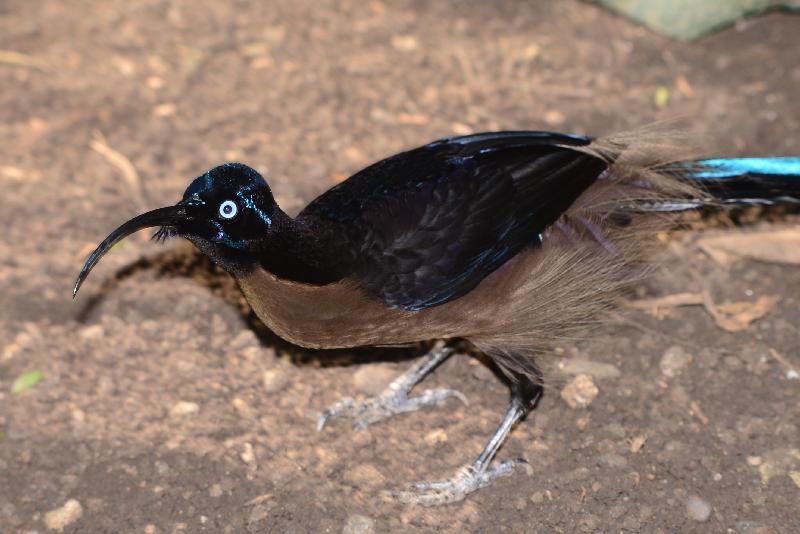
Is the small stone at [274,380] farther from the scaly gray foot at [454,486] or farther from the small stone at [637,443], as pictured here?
the small stone at [637,443]

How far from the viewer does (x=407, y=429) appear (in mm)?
4020

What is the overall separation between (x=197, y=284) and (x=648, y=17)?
10.9 feet

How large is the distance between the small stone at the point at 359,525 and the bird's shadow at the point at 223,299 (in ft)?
2.90

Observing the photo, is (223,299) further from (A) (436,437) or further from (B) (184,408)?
(A) (436,437)

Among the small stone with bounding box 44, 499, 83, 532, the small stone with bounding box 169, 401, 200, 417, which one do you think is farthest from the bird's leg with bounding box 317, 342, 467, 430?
the small stone with bounding box 44, 499, 83, 532

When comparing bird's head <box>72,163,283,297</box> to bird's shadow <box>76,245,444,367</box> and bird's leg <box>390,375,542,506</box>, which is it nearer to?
bird's shadow <box>76,245,444,367</box>

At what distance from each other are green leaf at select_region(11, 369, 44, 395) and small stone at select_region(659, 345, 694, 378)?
2.68 m

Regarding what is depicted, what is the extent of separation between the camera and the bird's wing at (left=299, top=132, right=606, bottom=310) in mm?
3604

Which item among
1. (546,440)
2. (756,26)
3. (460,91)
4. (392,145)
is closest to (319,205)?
(546,440)

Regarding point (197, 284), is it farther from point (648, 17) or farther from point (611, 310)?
point (648, 17)

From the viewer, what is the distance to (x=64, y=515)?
3.62m

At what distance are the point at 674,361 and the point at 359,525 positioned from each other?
1.56 m

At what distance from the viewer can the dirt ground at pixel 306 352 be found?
3.69 m

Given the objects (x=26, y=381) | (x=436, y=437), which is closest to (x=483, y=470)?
(x=436, y=437)
